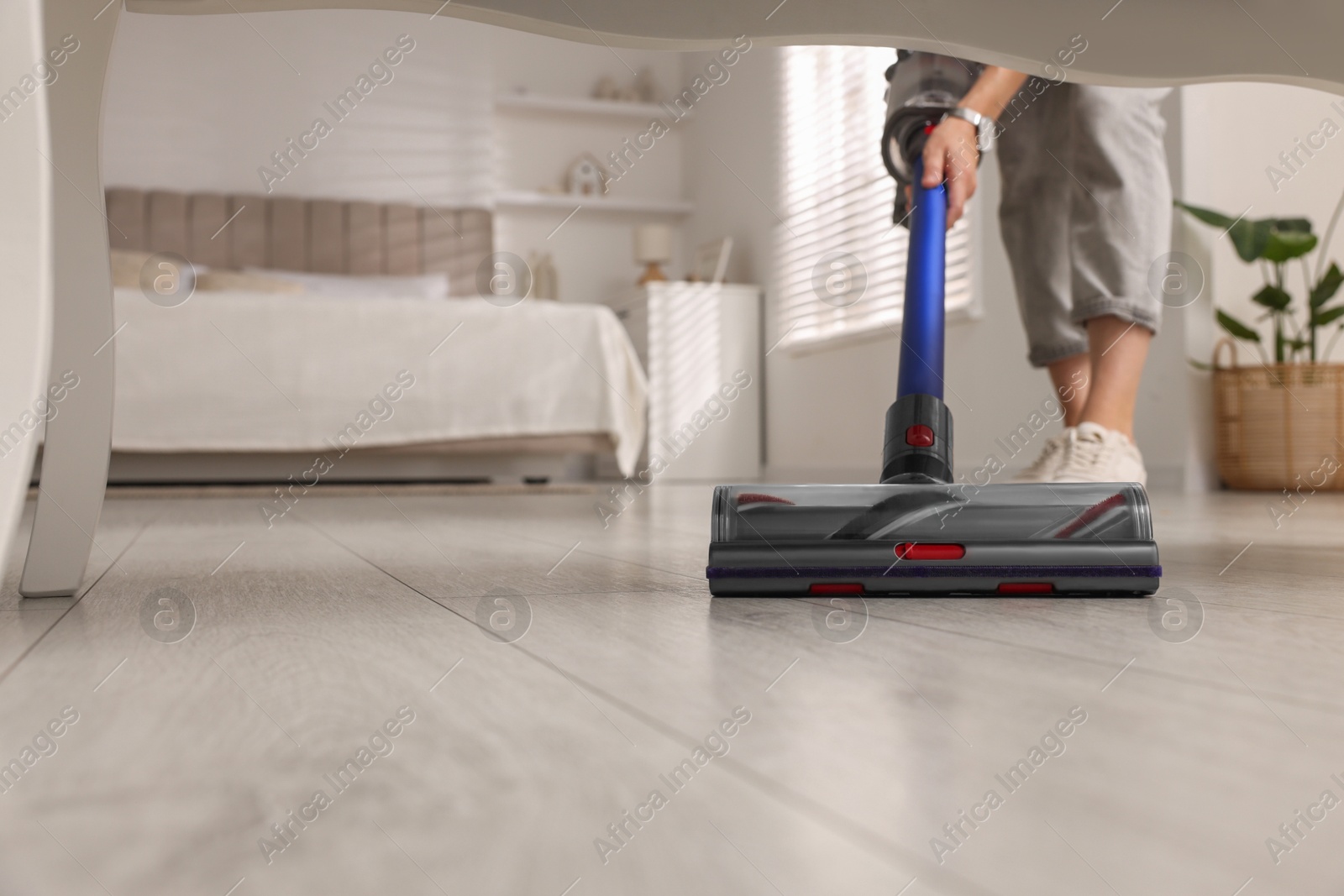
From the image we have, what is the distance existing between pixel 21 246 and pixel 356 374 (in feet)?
9.49

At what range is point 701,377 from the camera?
4652mm

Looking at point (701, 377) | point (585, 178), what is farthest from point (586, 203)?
point (701, 377)

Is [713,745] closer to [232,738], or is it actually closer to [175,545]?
[232,738]

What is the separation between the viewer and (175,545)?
1.20 m

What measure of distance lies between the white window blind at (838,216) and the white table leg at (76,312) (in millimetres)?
3086

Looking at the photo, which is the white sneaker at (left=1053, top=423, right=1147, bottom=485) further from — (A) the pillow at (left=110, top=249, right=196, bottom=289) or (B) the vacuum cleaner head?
(A) the pillow at (left=110, top=249, right=196, bottom=289)

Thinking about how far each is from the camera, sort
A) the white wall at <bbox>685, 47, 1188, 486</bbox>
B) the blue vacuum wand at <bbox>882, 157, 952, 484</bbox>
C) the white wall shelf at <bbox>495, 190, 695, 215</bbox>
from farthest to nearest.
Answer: the white wall shelf at <bbox>495, 190, 695, 215</bbox> → the white wall at <bbox>685, 47, 1188, 486</bbox> → the blue vacuum wand at <bbox>882, 157, 952, 484</bbox>

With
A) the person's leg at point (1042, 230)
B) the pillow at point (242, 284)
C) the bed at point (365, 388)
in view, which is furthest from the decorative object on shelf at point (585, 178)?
the person's leg at point (1042, 230)

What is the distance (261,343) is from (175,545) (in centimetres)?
203

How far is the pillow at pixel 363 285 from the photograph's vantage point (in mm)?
4777

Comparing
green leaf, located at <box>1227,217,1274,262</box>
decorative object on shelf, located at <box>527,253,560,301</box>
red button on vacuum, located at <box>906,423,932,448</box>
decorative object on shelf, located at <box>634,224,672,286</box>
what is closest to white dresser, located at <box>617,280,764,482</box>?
decorative object on shelf, located at <box>634,224,672,286</box>

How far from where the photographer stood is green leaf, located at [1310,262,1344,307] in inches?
101

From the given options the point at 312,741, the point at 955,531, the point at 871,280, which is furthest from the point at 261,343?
the point at 312,741

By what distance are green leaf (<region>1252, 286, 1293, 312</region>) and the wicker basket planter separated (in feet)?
0.45
